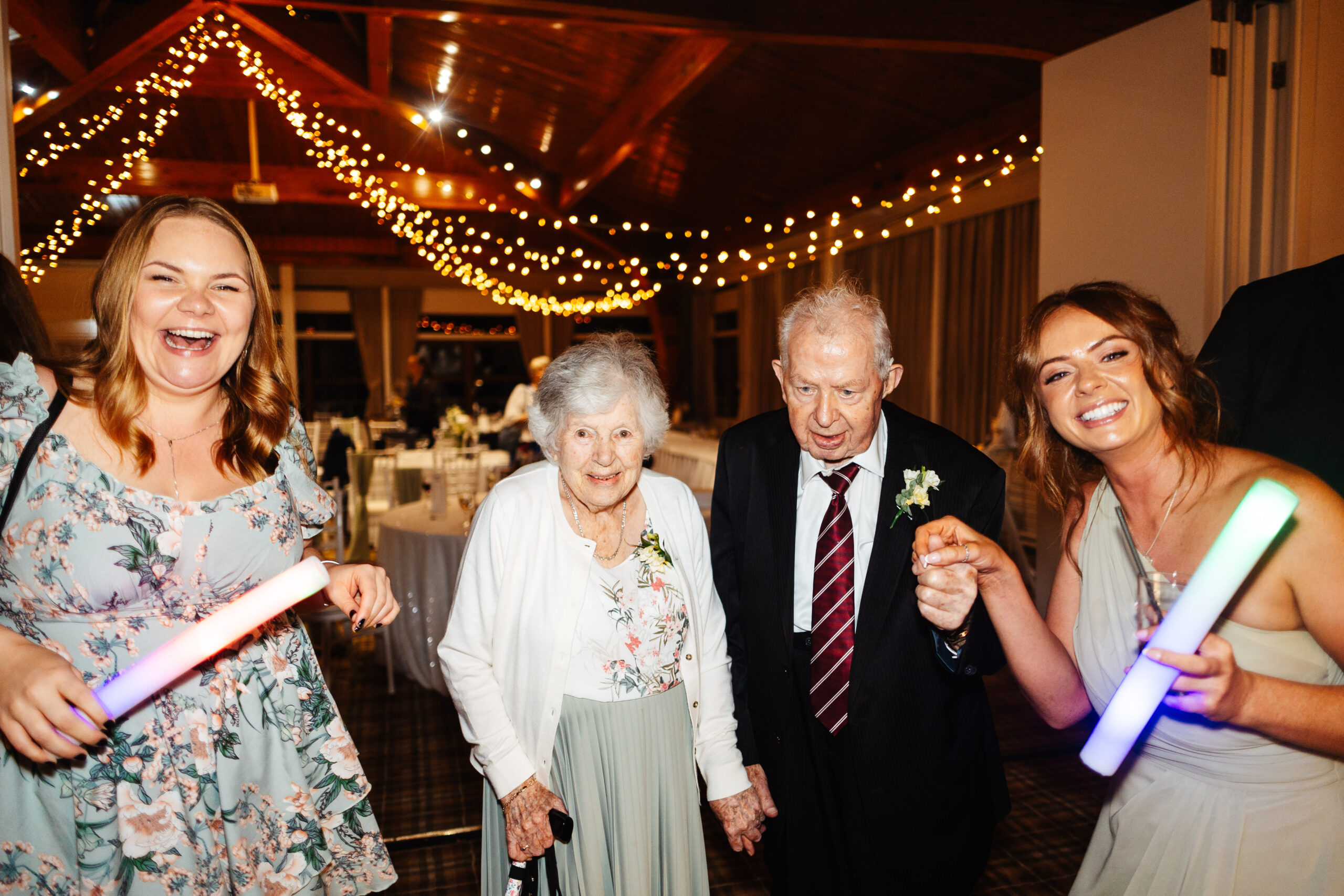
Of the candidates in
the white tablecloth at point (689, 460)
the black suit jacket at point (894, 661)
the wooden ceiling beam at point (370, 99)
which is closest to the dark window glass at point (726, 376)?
the wooden ceiling beam at point (370, 99)

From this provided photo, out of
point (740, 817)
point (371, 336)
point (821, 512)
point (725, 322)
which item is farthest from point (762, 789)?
point (371, 336)

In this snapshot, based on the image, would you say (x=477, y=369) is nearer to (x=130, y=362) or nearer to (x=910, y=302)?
(x=910, y=302)

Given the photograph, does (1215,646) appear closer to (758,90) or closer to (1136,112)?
(1136,112)

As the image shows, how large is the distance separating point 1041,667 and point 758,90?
22.5 feet

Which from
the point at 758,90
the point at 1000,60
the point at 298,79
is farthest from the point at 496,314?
the point at 1000,60

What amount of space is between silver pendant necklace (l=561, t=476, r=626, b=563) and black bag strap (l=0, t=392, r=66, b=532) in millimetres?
957

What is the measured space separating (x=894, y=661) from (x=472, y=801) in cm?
234

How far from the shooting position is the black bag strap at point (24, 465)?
4.21ft

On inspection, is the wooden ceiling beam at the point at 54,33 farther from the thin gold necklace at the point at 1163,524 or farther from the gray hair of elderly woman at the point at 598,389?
the thin gold necklace at the point at 1163,524

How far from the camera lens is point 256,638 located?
1.49 meters

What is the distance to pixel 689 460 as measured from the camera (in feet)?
26.3

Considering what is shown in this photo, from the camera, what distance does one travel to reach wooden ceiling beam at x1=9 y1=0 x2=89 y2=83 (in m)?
5.05

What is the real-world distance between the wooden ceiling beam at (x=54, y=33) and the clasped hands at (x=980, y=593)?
6254 mm

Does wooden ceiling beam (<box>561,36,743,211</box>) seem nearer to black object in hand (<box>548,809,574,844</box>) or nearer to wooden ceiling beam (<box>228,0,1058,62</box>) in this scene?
wooden ceiling beam (<box>228,0,1058,62</box>)
